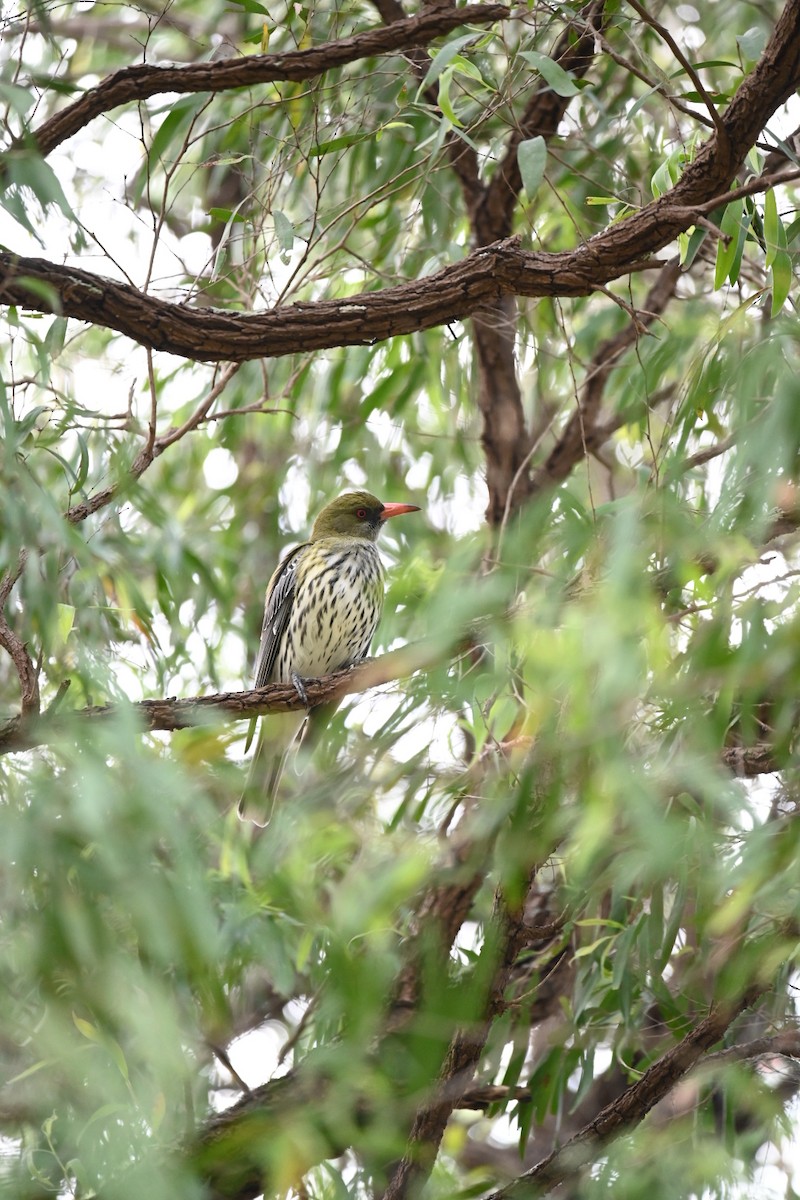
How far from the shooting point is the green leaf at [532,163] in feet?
7.63

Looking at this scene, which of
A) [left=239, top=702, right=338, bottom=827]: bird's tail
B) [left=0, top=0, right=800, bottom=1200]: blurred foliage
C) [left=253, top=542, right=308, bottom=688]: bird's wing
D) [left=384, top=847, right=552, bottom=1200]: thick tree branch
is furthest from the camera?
[left=253, top=542, right=308, bottom=688]: bird's wing

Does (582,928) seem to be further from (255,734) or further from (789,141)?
(789,141)

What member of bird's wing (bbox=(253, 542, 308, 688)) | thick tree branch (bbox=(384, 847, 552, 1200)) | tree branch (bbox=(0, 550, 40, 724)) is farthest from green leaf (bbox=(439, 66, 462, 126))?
bird's wing (bbox=(253, 542, 308, 688))

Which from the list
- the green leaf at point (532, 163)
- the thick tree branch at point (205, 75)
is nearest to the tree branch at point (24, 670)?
the thick tree branch at point (205, 75)

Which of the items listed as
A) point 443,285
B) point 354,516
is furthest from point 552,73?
point 354,516

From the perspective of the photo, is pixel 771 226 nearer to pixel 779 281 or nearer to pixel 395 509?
pixel 779 281

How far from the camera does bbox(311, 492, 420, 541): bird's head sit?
14.4 feet

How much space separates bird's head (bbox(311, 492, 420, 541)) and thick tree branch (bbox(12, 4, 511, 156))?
6.12 ft

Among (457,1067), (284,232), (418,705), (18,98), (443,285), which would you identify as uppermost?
(284,232)

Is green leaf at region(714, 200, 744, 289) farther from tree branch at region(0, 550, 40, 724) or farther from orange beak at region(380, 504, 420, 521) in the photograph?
orange beak at region(380, 504, 420, 521)

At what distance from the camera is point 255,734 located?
4.16m

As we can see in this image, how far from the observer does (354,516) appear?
4422mm

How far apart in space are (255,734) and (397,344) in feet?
4.22

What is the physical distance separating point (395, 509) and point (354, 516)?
0.64ft
